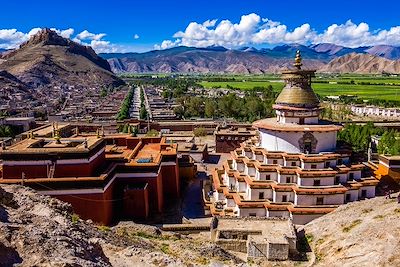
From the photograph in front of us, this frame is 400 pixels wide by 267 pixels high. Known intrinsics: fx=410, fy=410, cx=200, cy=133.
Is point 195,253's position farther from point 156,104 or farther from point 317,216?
point 156,104

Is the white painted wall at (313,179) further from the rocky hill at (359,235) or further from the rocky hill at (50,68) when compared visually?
the rocky hill at (50,68)

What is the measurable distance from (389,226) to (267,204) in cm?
784

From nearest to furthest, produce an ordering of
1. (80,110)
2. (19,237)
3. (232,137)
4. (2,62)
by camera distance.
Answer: (19,237) → (232,137) → (80,110) → (2,62)

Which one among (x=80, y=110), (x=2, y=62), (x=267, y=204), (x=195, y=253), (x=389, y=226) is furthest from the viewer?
(x=2, y=62)

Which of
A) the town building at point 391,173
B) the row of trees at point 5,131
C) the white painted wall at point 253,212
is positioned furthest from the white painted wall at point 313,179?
the row of trees at point 5,131

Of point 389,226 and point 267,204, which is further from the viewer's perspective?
point 267,204

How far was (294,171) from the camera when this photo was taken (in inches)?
1022

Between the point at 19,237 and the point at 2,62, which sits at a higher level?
the point at 2,62

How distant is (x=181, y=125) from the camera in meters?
66.1

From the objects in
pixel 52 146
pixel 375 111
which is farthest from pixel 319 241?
pixel 375 111

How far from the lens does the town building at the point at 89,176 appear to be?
2377 centimetres

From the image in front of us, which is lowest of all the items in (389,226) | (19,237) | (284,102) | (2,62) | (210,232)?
(210,232)

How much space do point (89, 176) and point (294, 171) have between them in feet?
41.6

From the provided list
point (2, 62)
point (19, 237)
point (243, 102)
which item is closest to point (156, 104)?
point (243, 102)
